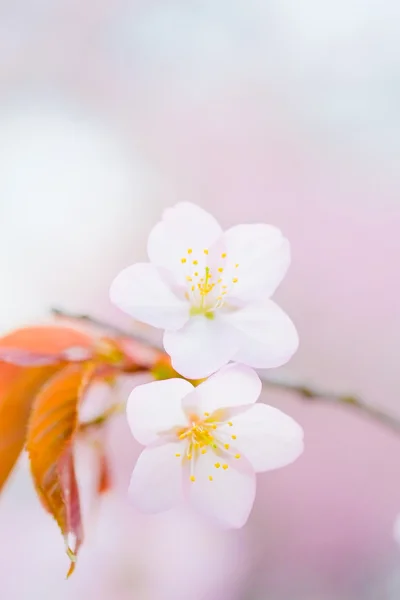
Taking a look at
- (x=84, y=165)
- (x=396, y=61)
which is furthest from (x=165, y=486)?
(x=396, y=61)

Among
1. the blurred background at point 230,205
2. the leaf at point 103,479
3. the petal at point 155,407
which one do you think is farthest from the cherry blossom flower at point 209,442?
the blurred background at point 230,205

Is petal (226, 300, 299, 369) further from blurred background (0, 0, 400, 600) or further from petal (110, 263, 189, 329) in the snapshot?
blurred background (0, 0, 400, 600)

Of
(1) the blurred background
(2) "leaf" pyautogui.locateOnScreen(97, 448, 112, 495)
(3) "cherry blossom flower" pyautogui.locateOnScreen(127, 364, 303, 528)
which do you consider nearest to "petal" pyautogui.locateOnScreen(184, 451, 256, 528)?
(3) "cherry blossom flower" pyautogui.locateOnScreen(127, 364, 303, 528)

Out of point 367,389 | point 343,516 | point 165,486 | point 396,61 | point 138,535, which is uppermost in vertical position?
point 396,61

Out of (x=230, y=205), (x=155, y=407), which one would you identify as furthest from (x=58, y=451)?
(x=230, y=205)

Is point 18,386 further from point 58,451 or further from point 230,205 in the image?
point 230,205

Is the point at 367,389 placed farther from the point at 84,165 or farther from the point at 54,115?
the point at 54,115

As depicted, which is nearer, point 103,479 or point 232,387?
point 232,387

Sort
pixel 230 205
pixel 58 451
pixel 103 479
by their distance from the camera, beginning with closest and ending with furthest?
pixel 58 451, pixel 103 479, pixel 230 205
